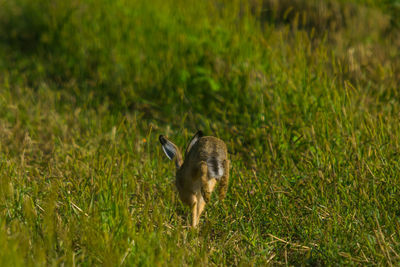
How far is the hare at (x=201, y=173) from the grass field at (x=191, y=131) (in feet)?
0.49

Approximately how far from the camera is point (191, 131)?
4832mm

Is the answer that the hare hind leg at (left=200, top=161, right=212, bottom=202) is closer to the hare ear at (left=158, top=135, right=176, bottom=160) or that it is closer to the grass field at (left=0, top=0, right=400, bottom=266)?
the grass field at (left=0, top=0, right=400, bottom=266)

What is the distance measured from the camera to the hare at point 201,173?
3.20 m

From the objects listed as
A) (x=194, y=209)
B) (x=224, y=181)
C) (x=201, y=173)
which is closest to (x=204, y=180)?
(x=201, y=173)

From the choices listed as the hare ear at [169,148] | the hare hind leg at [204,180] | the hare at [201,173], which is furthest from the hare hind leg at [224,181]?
the hare ear at [169,148]

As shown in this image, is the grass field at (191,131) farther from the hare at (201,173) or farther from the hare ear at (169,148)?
the hare ear at (169,148)

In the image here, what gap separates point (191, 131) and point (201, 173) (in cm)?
168

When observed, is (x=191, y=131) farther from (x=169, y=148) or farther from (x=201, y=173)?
(x=201, y=173)

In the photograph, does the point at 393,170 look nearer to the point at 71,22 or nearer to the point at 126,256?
the point at 126,256

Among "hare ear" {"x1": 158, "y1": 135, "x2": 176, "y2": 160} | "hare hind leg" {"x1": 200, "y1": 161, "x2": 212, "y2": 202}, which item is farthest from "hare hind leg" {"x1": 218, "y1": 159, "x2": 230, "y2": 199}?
"hare ear" {"x1": 158, "y1": 135, "x2": 176, "y2": 160}

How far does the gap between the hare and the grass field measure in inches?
5.8

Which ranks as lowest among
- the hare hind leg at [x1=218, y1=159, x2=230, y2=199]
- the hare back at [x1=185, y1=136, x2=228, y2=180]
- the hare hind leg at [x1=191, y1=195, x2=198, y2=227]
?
the hare hind leg at [x1=191, y1=195, x2=198, y2=227]

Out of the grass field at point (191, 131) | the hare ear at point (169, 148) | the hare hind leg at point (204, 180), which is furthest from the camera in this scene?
the hare ear at point (169, 148)

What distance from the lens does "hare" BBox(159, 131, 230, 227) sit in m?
3.20
